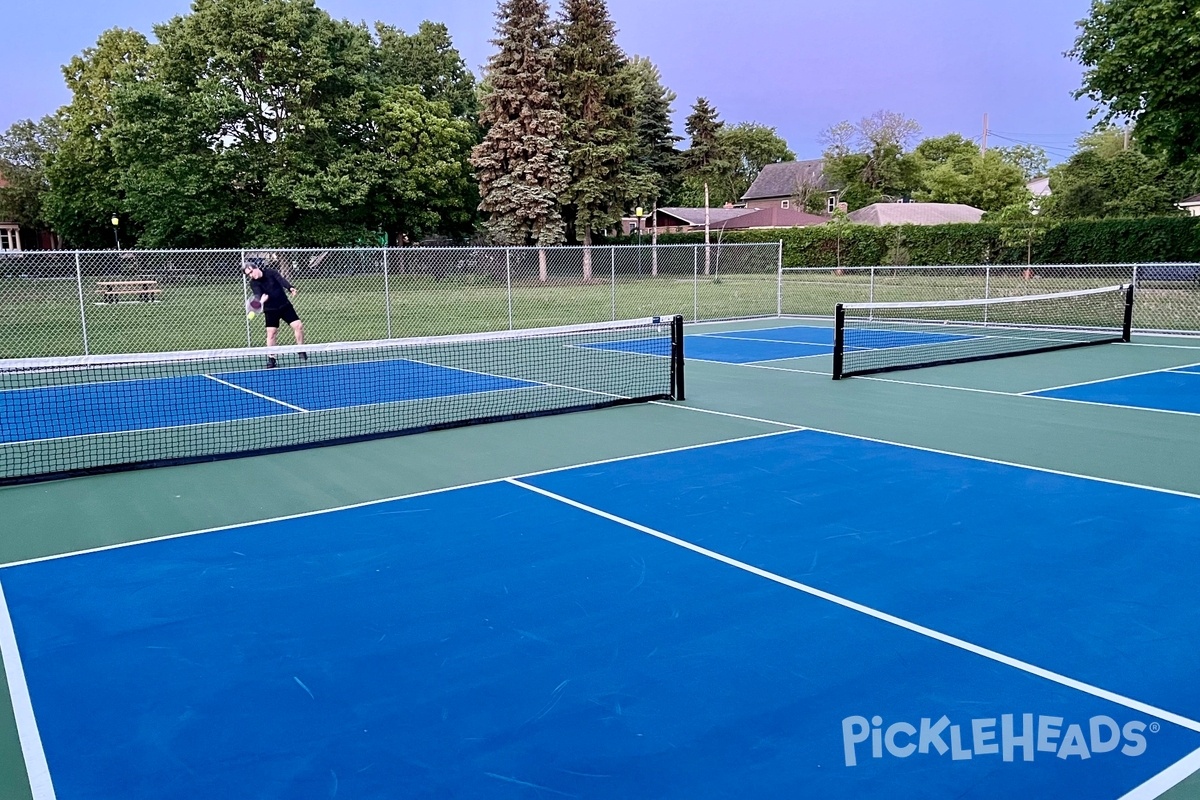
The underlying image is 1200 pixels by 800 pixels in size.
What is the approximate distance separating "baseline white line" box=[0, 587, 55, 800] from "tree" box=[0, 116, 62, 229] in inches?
2645

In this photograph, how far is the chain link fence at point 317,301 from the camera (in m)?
18.2

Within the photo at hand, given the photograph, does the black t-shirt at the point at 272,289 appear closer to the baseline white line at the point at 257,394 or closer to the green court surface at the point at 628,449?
the baseline white line at the point at 257,394

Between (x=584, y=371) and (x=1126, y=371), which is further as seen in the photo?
(x=584, y=371)

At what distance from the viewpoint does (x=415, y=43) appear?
2021 inches

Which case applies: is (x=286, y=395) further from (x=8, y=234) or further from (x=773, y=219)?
(x=8, y=234)

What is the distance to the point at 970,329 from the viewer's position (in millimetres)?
20719

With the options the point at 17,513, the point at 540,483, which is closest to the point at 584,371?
the point at 540,483

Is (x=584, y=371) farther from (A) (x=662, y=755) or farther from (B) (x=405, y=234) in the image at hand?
(B) (x=405, y=234)

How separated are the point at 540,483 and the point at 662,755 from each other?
4.15 m

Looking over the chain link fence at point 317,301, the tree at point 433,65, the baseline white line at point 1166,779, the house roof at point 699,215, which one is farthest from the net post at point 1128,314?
the house roof at point 699,215

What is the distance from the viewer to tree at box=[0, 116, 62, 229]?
63125 mm

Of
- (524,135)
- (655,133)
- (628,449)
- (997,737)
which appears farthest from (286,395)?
(655,133)

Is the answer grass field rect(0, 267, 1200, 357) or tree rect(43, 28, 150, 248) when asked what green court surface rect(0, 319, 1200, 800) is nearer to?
grass field rect(0, 267, 1200, 357)

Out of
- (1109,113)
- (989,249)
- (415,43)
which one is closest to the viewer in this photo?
(1109,113)
